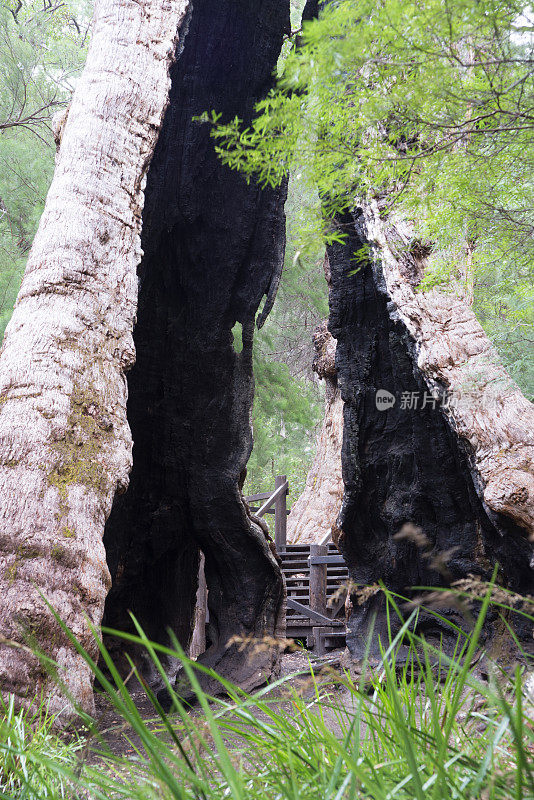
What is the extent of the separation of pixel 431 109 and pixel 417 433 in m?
2.63

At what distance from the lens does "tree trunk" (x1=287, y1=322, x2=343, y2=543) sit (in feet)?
36.3

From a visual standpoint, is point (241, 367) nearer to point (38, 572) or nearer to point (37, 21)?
point (38, 572)

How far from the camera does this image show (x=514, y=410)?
160 inches

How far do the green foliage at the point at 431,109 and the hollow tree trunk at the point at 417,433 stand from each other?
43cm

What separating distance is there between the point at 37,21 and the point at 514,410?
8135 millimetres

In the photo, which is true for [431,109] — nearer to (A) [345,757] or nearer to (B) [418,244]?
(B) [418,244]

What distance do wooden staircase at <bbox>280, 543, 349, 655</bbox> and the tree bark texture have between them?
2.87 m

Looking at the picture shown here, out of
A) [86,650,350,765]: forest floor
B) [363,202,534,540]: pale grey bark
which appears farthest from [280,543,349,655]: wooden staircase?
[363,202,534,540]: pale grey bark

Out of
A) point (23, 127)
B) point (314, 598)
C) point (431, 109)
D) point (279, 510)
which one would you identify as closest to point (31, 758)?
point (431, 109)

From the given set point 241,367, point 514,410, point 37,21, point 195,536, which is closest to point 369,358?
point 241,367

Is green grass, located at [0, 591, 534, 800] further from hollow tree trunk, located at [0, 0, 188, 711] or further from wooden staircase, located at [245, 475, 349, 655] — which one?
wooden staircase, located at [245, 475, 349, 655]

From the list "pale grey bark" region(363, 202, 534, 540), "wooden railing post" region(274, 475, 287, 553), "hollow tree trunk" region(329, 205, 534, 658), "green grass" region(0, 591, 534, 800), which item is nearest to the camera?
"green grass" region(0, 591, 534, 800)

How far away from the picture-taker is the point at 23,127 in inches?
313

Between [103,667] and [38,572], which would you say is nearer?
[38,572]
